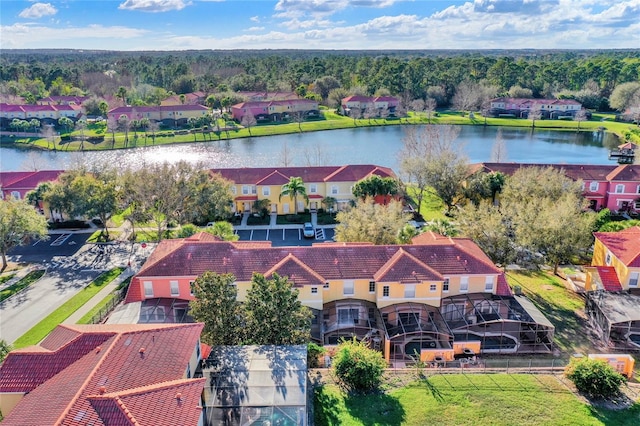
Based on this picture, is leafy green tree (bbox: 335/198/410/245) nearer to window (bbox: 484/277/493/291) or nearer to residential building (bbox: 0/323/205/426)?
window (bbox: 484/277/493/291)

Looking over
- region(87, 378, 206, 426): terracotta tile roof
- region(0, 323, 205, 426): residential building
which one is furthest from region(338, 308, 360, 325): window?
region(87, 378, 206, 426): terracotta tile roof

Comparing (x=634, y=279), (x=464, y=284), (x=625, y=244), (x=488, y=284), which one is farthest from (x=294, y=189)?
(x=634, y=279)

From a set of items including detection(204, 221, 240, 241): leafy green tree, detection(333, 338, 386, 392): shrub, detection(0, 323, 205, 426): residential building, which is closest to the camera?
detection(0, 323, 205, 426): residential building

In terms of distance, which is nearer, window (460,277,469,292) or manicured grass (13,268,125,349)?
manicured grass (13,268,125,349)

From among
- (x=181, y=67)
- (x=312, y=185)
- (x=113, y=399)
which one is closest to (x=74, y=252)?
(x=312, y=185)

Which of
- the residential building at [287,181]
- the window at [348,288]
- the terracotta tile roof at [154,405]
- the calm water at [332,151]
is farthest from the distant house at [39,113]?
the terracotta tile roof at [154,405]

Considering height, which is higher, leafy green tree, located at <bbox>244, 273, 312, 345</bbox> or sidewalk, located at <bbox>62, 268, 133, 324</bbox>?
leafy green tree, located at <bbox>244, 273, 312, 345</bbox>
